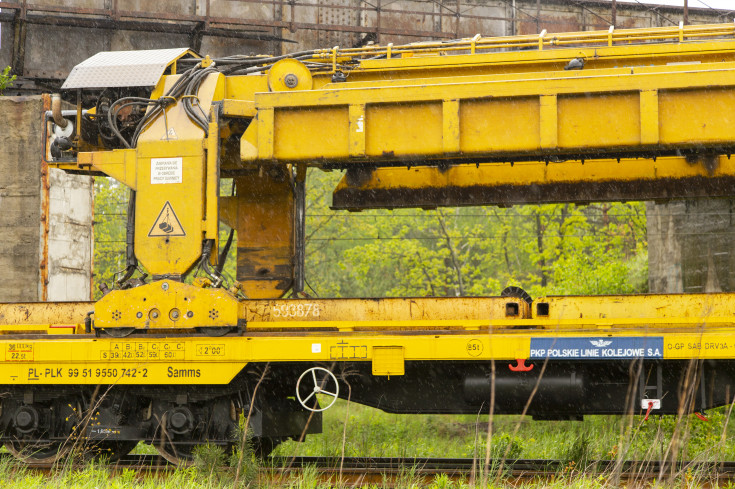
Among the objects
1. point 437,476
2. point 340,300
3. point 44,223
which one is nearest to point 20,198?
point 44,223

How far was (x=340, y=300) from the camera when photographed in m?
7.65

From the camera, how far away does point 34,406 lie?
7602 millimetres

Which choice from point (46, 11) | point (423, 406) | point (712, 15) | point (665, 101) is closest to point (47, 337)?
point (423, 406)

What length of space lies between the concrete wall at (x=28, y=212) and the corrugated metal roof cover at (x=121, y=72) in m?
6.81

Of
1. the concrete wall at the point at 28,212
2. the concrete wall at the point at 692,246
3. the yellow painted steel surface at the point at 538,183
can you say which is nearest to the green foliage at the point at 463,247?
the concrete wall at the point at 692,246

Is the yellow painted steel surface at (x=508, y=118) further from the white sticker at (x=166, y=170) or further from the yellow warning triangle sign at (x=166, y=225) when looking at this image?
the yellow warning triangle sign at (x=166, y=225)

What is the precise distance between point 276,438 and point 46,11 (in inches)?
528

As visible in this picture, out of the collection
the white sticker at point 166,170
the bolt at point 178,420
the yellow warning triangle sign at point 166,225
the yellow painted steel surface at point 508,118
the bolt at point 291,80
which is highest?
the bolt at point 291,80

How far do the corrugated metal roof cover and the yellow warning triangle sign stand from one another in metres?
1.37

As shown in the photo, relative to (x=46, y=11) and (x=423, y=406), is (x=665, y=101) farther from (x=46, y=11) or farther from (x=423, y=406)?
(x=46, y=11)

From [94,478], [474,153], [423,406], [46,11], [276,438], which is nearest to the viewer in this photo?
[94,478]

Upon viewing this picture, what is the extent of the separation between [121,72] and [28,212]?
727 cm

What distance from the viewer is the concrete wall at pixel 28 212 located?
45.3 feet

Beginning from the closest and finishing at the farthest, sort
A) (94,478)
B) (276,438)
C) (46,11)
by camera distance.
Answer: (94,478) → (276,438) → (46,11)
